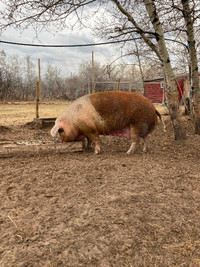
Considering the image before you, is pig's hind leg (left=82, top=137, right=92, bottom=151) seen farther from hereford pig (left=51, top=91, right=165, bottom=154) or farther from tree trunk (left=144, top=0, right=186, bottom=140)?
tree trunk (left=144, top=0, right=186, bottom=140)

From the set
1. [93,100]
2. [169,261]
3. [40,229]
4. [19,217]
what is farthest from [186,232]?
[93,100]

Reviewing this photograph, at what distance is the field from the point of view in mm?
1853

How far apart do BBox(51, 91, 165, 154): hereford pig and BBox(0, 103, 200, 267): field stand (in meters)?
0.57

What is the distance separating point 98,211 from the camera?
246 cm

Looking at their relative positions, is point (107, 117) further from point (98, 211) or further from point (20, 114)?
point (20, 114)

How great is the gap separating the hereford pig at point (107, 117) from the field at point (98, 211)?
1.88 ft

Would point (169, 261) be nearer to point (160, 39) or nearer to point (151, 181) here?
point (151, 181)

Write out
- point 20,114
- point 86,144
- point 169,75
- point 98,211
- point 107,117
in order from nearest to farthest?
point 98,211, point 107,117, point 86,144, point 169,75, point 20,114

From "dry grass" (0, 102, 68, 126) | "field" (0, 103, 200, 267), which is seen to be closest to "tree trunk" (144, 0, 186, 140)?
"field" (0, 103, 200, 267)

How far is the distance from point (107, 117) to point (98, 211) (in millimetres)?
2609

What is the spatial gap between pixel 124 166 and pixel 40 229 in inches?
83.1

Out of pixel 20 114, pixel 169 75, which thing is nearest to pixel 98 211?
pixel 169 75

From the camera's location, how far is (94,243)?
1.96 metres

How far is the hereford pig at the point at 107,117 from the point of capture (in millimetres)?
4742
